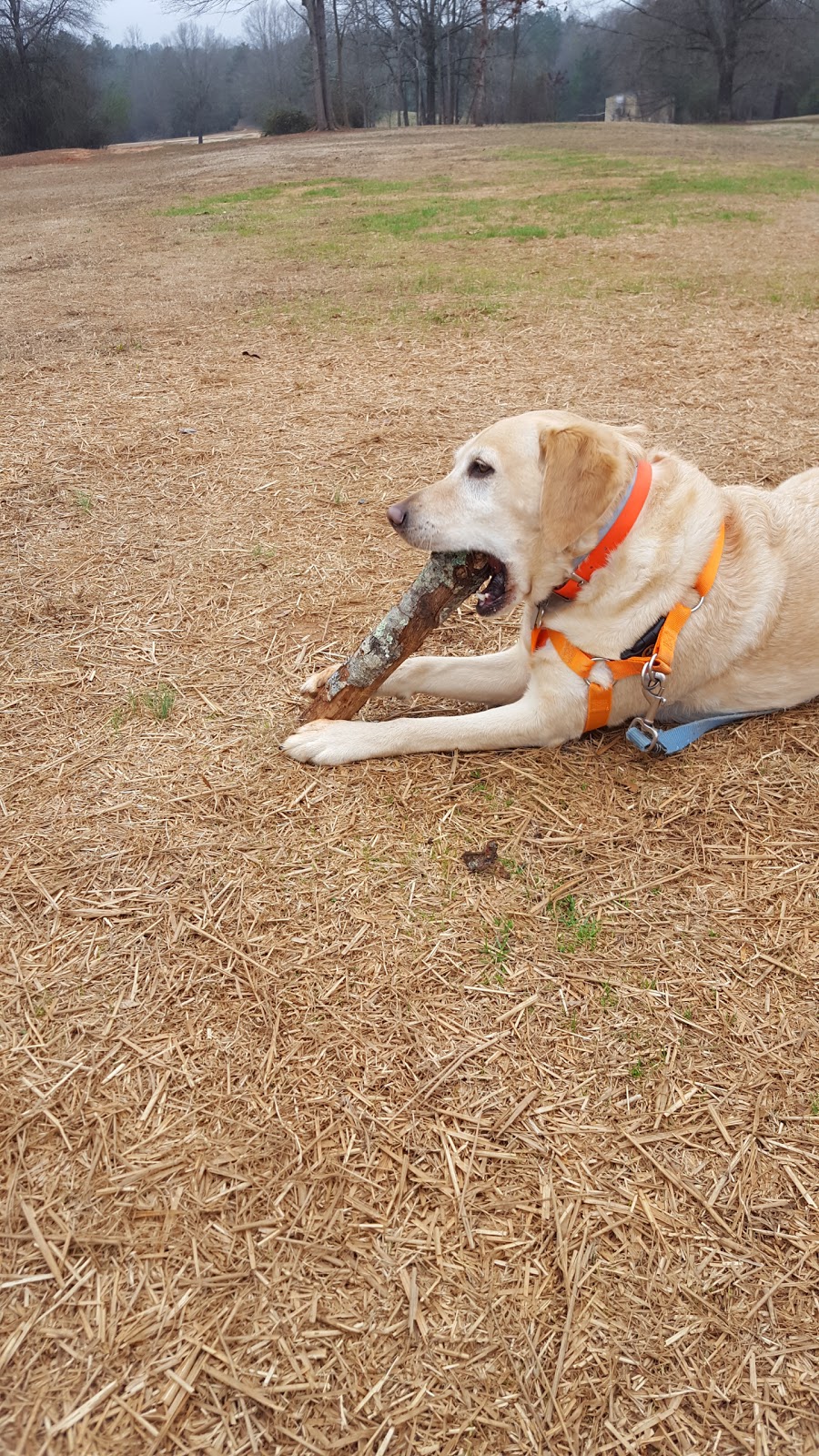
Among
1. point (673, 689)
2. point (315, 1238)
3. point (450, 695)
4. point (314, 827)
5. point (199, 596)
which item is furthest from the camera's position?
point (199, 596)

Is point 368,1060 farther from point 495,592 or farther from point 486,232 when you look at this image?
point 486,232

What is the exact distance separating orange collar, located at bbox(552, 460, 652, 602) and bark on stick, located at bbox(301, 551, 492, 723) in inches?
13.0

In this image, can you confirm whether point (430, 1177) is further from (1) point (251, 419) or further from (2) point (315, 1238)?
(1) point (251, 419)

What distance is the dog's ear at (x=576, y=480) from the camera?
105 inches

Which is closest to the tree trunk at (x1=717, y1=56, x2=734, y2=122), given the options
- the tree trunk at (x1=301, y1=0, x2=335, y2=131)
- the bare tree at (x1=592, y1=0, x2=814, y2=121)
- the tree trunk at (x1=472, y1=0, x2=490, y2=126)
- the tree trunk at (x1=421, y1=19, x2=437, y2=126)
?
the bare tree at (x1=592, y1=0, x2=814, y2=121)

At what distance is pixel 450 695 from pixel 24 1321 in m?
2.31

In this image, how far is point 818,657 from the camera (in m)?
3.01

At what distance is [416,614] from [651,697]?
872 mm

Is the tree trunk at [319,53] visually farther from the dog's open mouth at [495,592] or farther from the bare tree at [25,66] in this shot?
the dog's open mouth at [495,592]

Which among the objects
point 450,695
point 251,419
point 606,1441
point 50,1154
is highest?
point 251,419

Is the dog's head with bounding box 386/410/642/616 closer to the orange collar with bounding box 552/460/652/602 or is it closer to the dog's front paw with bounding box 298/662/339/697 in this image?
the orange collar with bounding box 552/460/652/602

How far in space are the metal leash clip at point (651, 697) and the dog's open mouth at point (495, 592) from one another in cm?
53

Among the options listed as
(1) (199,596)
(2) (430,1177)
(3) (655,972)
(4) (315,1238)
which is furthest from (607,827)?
(1) (199,596)

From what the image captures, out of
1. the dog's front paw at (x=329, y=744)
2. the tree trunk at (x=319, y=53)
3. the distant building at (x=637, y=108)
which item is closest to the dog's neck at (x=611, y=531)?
the dog's front paw at (x=329, y=744)
